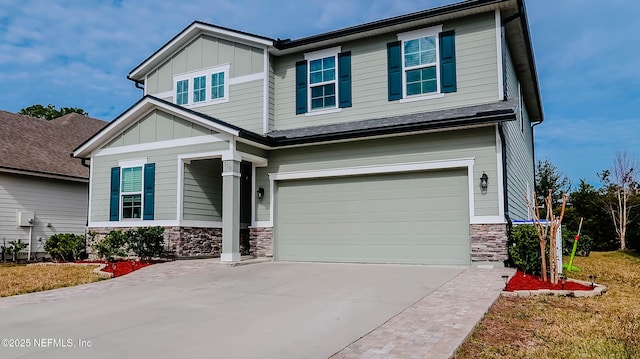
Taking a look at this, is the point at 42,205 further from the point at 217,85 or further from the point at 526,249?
the point at 526,249

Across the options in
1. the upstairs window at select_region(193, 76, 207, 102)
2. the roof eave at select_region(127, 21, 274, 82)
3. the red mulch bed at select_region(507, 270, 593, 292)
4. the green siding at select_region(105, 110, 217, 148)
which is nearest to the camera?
the red mulch bed at select_region(507, 270, 593, 292)

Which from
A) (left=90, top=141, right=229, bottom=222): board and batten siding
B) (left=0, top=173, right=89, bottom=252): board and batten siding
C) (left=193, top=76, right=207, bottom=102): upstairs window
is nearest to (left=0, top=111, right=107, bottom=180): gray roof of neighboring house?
(left=0, top=173, right=89, bottom=252): board and batten siding

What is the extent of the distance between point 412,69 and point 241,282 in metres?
6.92

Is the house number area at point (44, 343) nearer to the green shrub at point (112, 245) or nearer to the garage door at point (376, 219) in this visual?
the green shrub at point (112, 245)

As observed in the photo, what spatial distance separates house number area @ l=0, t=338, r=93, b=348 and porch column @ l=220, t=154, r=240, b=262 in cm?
659

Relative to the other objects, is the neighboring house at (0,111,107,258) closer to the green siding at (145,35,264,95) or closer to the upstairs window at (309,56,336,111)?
the green siding at (145,35,264,95)

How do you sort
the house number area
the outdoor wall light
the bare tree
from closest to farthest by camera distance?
1. the house number area
2. the outdoor wall light
3. the bare tree

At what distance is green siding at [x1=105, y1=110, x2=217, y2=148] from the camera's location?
508 inches

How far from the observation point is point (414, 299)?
7078mm

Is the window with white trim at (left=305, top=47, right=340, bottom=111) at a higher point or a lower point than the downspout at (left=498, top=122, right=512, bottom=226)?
higher

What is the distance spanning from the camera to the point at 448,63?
1186 cm

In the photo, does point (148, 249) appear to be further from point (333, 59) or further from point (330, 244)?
→ point (333, 59)

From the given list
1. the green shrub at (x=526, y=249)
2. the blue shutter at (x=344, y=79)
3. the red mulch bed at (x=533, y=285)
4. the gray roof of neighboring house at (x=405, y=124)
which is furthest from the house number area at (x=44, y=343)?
the blue shutter at (x=344, y=79)

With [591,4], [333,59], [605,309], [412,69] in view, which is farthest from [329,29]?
[605,309]
